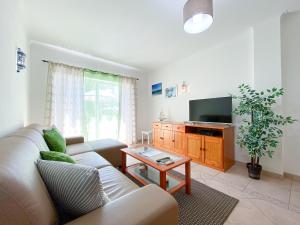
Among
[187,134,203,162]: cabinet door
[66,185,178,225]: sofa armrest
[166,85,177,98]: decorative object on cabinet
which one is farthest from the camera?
[166,85,177,98]: decorative object on cabinet

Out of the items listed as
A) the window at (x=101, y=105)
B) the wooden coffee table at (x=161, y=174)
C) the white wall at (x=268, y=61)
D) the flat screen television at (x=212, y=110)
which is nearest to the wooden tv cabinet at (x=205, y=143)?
the flat screen television at (x=212, y=110)

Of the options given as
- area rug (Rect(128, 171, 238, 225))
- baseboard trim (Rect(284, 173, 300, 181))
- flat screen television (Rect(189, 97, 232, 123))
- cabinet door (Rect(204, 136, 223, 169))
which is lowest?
area rug (Rect(128, 171, 238, 225))

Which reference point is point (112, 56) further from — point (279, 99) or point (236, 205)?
point (236, 205)

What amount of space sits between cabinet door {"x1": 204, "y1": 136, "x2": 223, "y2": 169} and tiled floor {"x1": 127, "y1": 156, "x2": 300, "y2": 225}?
14 centimetres

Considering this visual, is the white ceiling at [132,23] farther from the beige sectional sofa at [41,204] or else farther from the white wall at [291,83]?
the beige sectional sofa at [41,204]

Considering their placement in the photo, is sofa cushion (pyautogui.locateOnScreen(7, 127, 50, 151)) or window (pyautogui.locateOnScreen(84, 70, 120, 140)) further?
window (pyautogui.locateOnScreen(84, 70, 120, 140))

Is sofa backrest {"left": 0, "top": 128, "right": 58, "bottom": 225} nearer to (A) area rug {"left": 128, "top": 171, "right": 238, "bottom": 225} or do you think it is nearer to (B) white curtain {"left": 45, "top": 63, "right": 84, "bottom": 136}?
(A) area rug {"left": 128, "top": 171, "right": 238, "bottom": 225}

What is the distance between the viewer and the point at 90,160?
183cm

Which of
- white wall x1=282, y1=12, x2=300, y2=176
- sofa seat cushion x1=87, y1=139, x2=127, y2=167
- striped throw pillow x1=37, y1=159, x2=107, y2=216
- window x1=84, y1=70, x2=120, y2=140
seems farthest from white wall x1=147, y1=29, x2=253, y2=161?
striped throw pillow x1=37, y1=159, x2=107, y2=216

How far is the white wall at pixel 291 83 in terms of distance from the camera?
2.08 m

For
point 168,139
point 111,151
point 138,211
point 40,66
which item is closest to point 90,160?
point 111,151

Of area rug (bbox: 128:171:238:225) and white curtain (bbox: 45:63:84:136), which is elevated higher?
white curtain (bbox: 45:63:84:136)

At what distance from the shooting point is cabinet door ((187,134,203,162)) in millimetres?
2710

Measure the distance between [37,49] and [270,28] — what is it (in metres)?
4.35
